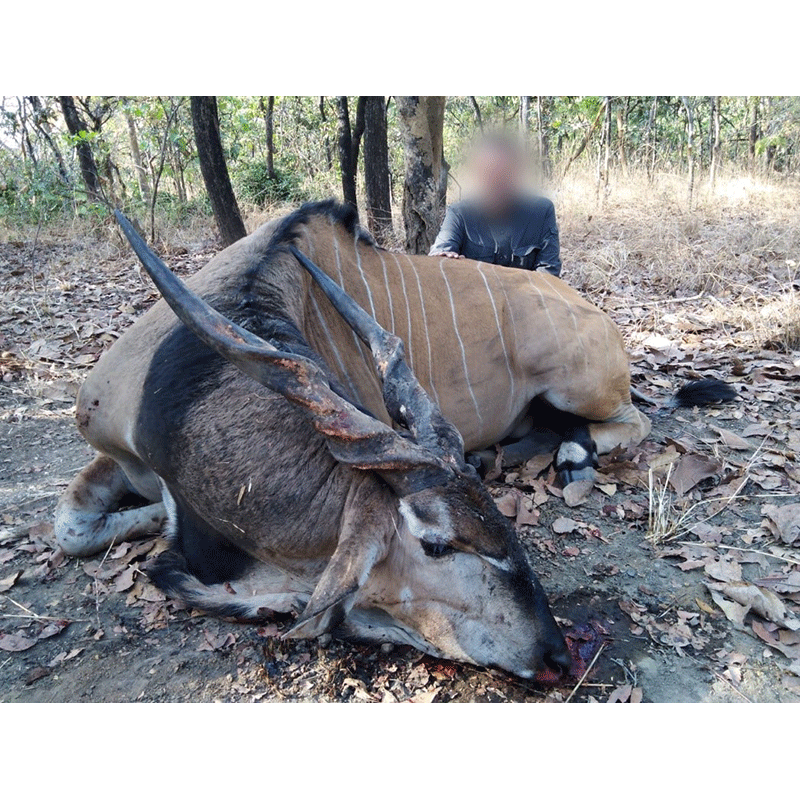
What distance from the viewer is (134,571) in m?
2.44

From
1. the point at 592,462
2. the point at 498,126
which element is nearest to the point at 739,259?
the point at 498,126

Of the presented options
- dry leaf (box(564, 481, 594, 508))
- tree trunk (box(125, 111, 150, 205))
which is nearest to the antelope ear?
dry leaf (box(564, 481, 594, 508))

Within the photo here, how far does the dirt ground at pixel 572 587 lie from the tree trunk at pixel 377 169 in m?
4.25

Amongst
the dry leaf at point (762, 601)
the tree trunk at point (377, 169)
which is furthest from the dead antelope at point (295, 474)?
the tree trunk at point (377, 169)

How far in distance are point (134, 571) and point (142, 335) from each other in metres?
0.81

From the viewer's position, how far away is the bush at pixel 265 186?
11.0m

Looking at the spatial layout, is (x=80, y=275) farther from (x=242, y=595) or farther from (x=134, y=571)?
(x=242, y=595)

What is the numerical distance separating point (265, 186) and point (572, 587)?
10034mm

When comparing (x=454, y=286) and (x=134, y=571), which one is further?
(x=454, y=286)

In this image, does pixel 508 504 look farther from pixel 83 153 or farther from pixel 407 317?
pixel 83 153

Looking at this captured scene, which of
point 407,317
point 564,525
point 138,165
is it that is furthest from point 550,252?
point 138,165

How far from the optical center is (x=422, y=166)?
4816 mm

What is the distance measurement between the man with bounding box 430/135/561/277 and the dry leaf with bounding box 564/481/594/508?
154cm

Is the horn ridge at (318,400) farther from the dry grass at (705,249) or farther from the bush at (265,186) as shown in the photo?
the bush at (265,186)
